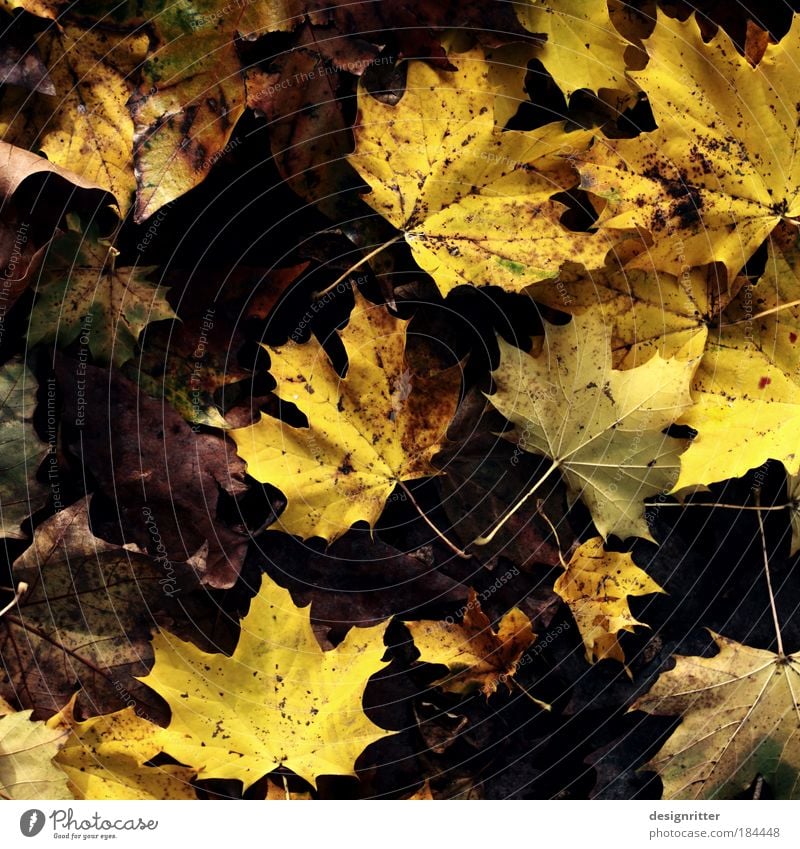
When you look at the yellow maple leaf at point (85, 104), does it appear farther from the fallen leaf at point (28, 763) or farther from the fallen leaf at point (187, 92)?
the fallen leaf at point (28, 763)

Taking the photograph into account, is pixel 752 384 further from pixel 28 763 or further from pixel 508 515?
pixel 28 763

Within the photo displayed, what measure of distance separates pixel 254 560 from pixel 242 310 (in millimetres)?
302

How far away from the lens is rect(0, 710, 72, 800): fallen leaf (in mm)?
880

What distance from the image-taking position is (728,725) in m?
0.92

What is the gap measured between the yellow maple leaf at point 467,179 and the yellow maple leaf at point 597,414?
0.09 meters

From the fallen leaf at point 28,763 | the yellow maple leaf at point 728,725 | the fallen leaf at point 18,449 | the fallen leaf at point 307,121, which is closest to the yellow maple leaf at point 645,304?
the fallen leaf at point 307,121

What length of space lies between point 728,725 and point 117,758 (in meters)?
0.73

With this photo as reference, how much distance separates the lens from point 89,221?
0.89 metres

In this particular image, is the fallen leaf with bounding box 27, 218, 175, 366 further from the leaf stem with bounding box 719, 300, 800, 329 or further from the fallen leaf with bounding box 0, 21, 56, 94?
the leaf stem with bounding box 719, 300, 800, 329

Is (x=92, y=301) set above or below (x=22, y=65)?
below

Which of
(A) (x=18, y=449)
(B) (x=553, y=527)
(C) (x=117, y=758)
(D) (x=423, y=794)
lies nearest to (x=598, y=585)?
(B) (x=553, y=527)

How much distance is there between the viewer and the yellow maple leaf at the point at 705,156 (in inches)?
33.9

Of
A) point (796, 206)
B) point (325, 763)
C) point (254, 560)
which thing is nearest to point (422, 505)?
point (254, 560)

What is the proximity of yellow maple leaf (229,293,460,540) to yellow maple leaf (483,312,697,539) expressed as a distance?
0.12m
